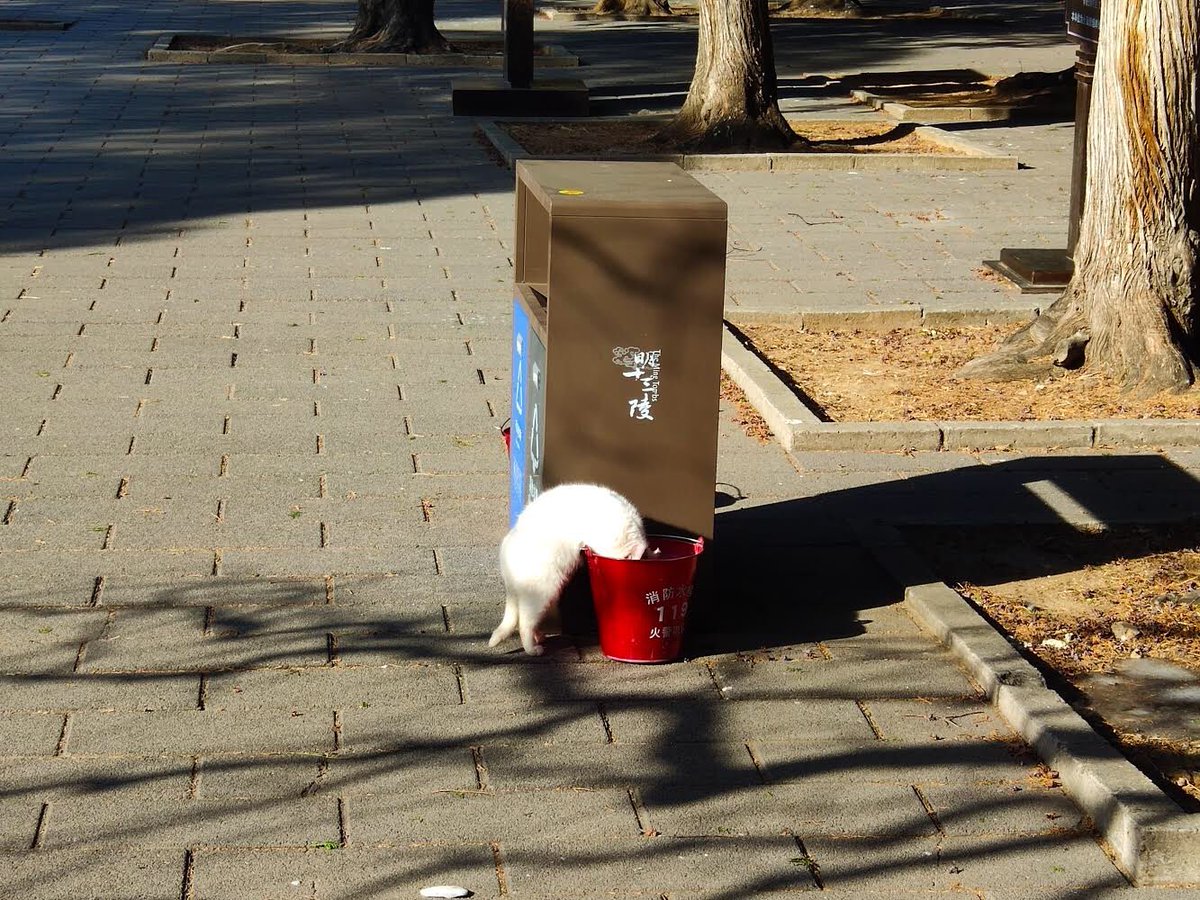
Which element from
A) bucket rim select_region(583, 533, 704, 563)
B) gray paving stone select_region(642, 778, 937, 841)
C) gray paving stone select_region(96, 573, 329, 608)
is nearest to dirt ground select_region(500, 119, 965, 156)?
gray paving stone select_region(96, 573, 329, 608)

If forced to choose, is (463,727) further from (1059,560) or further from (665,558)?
(1059,560)

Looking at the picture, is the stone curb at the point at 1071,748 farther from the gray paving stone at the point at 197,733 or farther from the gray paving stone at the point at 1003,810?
the gray paving stone at the point at 197,733

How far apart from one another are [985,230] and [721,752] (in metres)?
8.65

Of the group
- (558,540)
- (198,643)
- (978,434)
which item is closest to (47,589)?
(198,643)

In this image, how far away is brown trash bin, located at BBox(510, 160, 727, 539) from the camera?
493cm

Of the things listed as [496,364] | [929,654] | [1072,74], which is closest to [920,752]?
[929,654]

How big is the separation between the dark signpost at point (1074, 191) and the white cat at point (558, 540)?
6.23m

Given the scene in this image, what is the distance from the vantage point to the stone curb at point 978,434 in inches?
287

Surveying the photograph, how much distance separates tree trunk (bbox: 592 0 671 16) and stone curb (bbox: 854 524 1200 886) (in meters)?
28.2

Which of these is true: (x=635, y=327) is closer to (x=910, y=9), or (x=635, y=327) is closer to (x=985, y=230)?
(x=985, y=230)

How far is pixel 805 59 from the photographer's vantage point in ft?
81.3

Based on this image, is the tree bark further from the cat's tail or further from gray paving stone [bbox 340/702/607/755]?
gray paving stone [bbox 340/702/607/755]

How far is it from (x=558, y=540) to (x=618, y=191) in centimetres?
111

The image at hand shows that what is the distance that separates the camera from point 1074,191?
1064cm
